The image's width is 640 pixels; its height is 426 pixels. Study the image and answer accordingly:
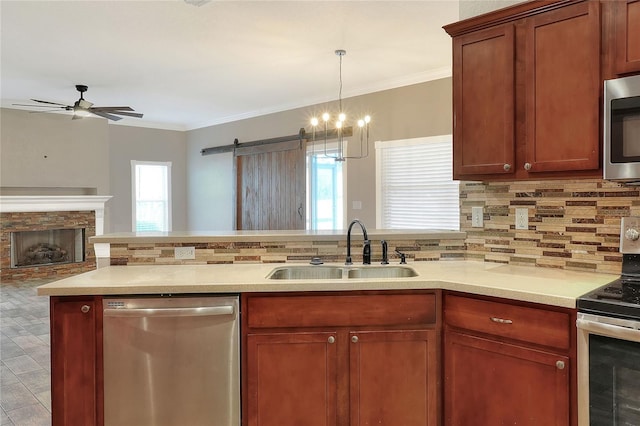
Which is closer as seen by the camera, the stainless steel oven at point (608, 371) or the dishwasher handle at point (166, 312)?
the stainless steel oven at point (608, 371)

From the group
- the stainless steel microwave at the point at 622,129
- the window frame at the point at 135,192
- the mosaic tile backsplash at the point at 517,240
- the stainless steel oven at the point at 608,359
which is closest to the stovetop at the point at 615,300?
the stainless steel oven at the point at 608,359

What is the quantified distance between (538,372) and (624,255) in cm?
80

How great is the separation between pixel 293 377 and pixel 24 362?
8.98 feet

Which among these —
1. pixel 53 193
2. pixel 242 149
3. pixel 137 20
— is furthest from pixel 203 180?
pixel 137 20

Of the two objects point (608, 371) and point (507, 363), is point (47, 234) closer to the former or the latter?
point (507, 363)

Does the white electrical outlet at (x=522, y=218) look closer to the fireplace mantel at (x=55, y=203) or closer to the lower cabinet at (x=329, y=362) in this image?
the lower cabinet at (x=329, y=362)

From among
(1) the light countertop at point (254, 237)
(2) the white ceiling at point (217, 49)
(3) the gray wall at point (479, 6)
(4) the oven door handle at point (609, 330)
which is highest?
(2) the white ceiling at point (217, 49)

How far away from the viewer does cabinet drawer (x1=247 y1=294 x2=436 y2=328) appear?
2.08 meters

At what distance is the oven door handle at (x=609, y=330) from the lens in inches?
61.4

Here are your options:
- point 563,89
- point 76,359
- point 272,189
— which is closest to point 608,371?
point 563,89

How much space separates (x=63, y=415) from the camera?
6.71ft

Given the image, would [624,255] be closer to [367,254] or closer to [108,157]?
[367,254]

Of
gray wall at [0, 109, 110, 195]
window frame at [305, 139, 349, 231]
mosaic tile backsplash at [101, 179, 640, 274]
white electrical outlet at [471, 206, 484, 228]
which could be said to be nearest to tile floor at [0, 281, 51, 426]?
mosaic tile backsplash at [101, 179, 640, 274]

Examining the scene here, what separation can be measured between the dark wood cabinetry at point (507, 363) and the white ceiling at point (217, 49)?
98.9 inches
